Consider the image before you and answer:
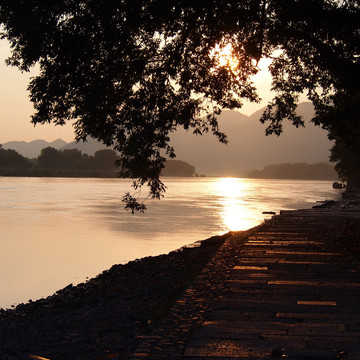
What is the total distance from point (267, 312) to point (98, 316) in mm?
3839

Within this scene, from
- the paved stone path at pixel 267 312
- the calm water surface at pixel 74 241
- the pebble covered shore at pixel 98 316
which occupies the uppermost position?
the paved stone path at pixel 267 312

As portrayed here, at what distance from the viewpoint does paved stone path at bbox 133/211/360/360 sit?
4.70 metres

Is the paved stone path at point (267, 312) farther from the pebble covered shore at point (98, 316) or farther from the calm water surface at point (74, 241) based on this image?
the calm water surface at point (74, 241)

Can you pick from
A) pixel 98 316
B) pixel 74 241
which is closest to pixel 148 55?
pixel 98 316

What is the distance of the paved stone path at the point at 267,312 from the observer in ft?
15.4

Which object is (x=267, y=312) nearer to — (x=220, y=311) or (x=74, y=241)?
(x=220, y=311)

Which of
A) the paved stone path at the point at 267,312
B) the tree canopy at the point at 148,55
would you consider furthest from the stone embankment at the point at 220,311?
the tree canopy at the point at 148,55

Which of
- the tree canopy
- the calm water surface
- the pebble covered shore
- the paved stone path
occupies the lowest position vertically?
the calm water surface

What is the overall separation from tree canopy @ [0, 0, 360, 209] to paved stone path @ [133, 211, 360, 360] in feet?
15.6

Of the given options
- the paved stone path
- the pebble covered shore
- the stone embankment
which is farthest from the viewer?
the pebble covered shore

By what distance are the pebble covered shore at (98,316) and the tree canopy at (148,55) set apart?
397 centimetres

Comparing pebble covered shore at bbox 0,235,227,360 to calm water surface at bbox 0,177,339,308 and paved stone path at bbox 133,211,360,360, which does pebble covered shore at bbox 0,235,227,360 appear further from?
calm water surface at bbox 0,177,339,308

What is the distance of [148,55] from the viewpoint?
14273 millimetres

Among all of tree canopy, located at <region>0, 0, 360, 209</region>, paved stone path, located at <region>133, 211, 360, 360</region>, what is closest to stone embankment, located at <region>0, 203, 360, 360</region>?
paved stone path, located at <region>133, 211, 360, 360</region>
